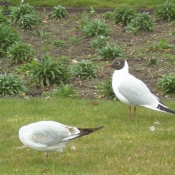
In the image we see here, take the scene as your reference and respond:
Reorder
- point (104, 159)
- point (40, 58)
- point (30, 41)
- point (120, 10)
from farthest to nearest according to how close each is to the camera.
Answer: point (120, 10) → point (30, 41) → point (40, 58) → point (104, 159)

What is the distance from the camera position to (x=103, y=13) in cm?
1691

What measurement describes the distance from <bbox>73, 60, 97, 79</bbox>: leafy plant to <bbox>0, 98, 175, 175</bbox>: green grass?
1239 mm

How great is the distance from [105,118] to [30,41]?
4951 mm

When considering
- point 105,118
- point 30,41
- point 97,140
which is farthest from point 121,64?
point 30,41

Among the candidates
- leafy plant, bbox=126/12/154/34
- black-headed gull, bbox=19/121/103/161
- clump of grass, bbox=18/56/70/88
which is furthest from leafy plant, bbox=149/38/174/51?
black-headed gull, bbox=19/121/103/161

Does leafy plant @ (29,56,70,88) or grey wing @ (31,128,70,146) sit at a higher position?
grey wing @ (31,128,70,146)

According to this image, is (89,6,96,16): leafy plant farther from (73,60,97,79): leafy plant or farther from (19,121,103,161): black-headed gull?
(19,121,103,161): black-headed gull

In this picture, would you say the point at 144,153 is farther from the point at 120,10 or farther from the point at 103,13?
the point at 103,13

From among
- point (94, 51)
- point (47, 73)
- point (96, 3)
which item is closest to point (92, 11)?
point (96, 3)

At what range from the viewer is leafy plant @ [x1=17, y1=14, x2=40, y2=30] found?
15.1 m

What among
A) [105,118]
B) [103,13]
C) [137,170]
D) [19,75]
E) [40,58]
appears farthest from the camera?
[103,13]

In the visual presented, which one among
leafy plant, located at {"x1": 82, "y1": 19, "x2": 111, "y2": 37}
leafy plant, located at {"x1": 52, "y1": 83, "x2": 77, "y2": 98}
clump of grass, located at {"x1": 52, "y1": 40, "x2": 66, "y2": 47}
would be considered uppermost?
Result: leafy plant, located at {"x1": 82, "y1": 19, "x2": 111, "y2": 37}

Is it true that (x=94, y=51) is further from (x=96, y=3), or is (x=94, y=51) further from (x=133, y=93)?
(x=96, y=3)

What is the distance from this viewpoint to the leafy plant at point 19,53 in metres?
13.0
